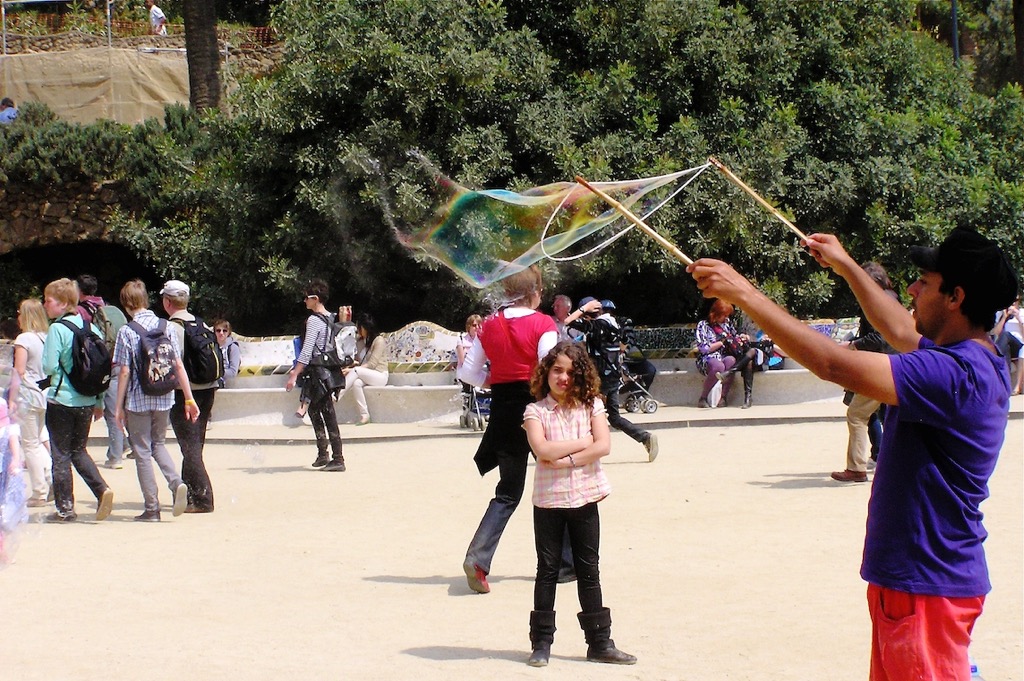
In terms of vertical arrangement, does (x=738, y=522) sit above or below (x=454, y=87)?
below

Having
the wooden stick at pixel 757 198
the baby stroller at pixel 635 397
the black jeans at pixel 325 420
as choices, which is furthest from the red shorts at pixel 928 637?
the baby stroller at pixel 635 397

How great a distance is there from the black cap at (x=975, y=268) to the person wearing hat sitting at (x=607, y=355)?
8.37 metres

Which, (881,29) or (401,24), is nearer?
(401,24)

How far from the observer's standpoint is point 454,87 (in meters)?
18.3

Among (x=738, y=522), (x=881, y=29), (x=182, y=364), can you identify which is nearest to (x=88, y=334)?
(x=182, y=364)

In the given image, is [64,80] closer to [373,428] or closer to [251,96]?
[251,96]

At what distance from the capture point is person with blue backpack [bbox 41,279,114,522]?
31.6ft

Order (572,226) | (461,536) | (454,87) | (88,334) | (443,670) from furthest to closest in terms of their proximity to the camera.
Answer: (454,87)
(88,334)
(461,536)
(572,226)
(443,670)

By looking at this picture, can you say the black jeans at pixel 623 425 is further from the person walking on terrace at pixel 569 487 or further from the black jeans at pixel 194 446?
the person walking on terrace at pixel 569 487

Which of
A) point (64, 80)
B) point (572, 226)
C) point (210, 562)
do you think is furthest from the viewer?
point (64, 80)

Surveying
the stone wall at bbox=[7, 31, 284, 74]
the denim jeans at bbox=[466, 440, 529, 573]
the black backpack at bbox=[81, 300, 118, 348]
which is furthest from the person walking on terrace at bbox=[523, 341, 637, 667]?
the stone wall at bbox=[7, 31, 284, 74]

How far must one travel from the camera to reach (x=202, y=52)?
23125 mm

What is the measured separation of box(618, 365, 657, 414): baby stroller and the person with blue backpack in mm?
8198

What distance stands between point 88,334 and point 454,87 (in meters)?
9.59
